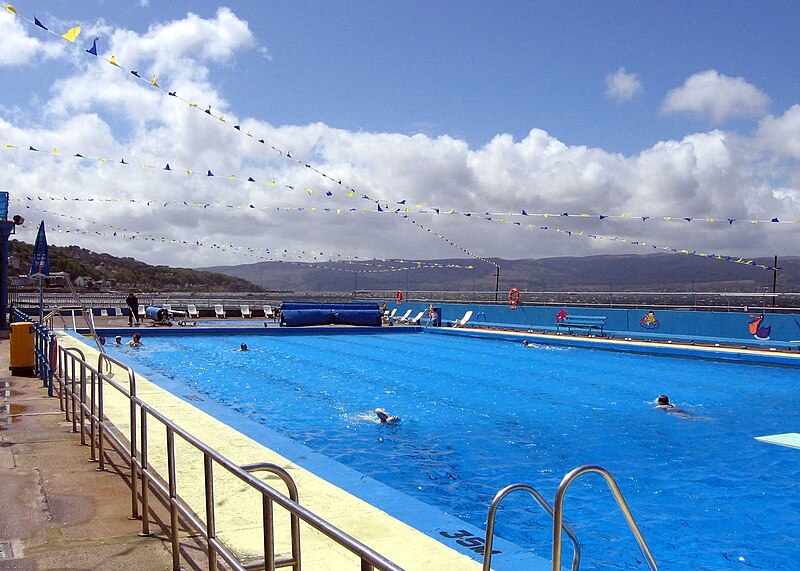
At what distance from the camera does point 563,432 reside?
29.0 ft

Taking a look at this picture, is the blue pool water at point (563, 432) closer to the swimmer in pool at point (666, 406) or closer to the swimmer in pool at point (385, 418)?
the swimmer in pool at point (385, 418)

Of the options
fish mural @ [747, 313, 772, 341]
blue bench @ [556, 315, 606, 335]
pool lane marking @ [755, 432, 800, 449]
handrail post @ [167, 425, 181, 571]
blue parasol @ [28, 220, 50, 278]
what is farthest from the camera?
blue bench @ [556, 315, 606, 335]

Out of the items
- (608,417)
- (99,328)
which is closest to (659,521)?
(608,417)

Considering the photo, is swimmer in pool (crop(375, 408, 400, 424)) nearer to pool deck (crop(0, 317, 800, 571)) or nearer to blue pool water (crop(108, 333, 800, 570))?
blue pool water (crop(108, 333, 800, 570))

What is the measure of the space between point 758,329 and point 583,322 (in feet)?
16.1

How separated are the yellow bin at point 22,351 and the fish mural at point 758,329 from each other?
15.8 m

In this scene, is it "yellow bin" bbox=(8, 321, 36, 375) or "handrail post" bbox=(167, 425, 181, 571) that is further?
"yellow bin" bbox=(8, 321, 36, 375)

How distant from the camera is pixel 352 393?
1173cm

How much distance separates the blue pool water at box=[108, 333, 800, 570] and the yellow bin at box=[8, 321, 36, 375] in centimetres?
220

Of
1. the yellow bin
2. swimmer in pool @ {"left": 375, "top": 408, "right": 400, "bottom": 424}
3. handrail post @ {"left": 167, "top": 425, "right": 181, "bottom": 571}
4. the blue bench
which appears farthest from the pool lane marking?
the blue bench

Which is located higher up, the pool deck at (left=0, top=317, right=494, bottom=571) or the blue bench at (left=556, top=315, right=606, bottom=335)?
the blue bench at (left=556, top=315, right=606, bottom=335)

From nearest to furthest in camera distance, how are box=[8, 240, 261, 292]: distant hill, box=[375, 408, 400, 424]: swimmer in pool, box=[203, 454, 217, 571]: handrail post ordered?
box=[203, 454, 217, 571]: handrail post < box=[375, 408, 400, 424]: swimmer in pool < box=[8, 240, 261, 292]: distant hill

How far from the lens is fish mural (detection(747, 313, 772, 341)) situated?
695 inches

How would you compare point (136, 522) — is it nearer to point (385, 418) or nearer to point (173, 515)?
point (173, 515)
